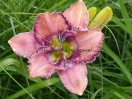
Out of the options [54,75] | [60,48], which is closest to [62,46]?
[60,48]

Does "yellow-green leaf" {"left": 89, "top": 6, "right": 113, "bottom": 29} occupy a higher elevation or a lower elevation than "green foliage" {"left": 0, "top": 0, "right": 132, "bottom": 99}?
higher

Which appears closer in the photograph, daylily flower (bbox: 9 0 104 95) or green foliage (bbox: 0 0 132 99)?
daylily flower (bbox: 9 0 104 95)

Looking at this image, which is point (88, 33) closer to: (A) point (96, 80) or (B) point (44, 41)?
(B) point (44, 41)

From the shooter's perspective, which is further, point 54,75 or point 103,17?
point 54,75

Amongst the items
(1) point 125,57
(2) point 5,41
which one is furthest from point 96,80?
(2) point 5,41

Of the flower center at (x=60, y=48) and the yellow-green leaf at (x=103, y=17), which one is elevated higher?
the yellow-green leaf at (x=103, y=17)

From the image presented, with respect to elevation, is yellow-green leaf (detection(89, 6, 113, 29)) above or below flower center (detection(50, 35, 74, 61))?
above

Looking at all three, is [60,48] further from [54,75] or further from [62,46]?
[54,75]
